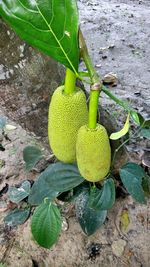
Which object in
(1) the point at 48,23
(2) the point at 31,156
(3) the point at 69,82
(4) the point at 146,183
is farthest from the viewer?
(2) the point at 31,156

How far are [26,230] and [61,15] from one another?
0.75 m

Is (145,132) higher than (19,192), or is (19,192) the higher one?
(145,132)

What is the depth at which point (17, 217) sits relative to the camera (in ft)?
3.43

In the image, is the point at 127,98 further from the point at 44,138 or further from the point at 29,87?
the point at 29,87

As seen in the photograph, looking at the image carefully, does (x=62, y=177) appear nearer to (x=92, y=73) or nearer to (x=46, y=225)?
(x=46, y=225)

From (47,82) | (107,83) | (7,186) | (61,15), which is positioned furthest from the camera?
(107,83)

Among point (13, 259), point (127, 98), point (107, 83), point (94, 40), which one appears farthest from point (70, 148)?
point (94, 40)

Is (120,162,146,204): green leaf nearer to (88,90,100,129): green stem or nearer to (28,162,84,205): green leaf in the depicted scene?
(28,162,84,205): green leaf

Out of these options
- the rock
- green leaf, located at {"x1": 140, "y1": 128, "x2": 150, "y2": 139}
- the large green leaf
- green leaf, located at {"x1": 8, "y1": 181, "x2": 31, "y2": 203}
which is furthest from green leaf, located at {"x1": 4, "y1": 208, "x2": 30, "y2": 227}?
the large green leaf

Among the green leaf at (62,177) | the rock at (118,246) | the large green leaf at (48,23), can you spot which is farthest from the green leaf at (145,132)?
the large green leaf at (48,23)

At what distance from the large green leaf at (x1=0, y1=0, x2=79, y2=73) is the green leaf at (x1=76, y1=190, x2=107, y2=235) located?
520 millimetres

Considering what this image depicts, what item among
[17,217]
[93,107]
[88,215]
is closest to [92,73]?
[93,107]

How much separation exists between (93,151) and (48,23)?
0.24m

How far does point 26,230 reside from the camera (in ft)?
3.59
